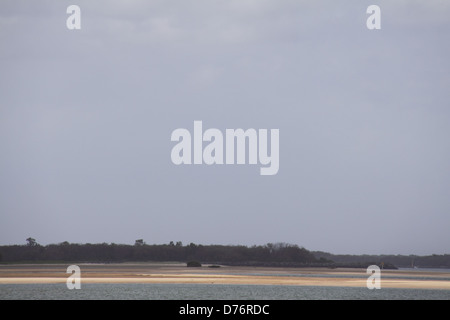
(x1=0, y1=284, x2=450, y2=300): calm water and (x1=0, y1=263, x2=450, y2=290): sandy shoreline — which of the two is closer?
(x1=0, y1=284, x2=450, y2=300): calm water

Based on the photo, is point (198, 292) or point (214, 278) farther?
point (214, 278)

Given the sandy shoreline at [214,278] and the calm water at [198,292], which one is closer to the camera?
the calm water at [198,292]

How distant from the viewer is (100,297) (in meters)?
70.3

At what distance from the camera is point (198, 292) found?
7819cm

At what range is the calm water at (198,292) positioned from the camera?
234 feet

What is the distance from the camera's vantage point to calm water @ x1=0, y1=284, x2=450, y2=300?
7131cm
